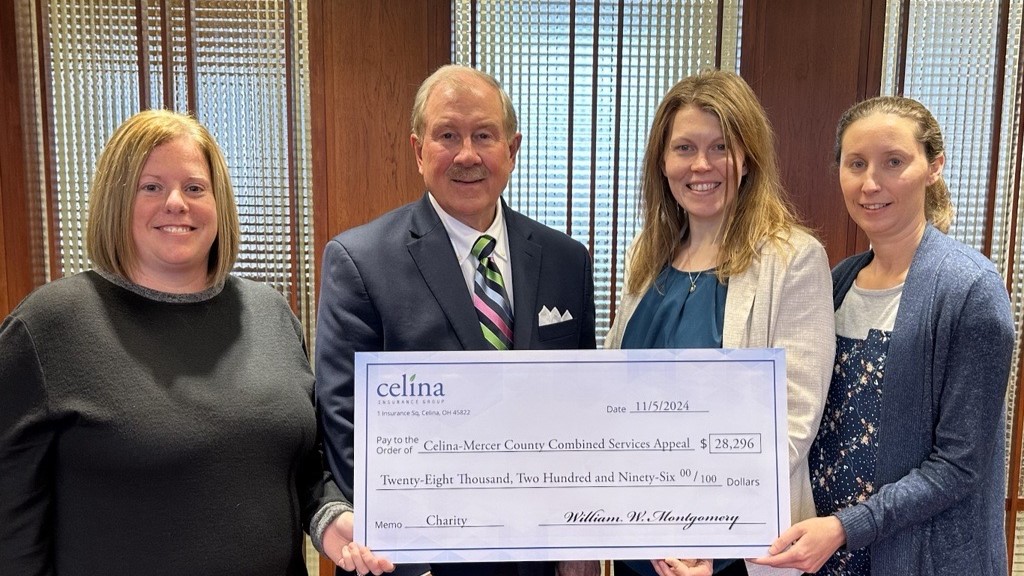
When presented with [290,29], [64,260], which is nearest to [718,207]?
[290,29]

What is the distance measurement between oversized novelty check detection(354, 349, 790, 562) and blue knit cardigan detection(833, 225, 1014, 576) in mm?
242

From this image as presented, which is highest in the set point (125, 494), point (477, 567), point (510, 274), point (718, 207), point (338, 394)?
point (718, 207)

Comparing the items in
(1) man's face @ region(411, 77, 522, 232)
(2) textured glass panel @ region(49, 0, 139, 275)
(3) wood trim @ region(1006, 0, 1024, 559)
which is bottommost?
(3) wood trim @ region(1006, 0, 1024, 559)

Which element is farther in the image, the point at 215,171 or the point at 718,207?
the point at 718,207

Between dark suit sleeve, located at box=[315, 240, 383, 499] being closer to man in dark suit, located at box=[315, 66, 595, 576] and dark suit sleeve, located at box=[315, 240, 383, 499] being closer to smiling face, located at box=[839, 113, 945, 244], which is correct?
man in dark suit, located at box=[315, 66, 595, 576]

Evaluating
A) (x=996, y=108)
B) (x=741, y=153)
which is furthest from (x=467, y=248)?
(x=996, y=108)

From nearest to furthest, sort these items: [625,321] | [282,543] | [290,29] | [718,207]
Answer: [282,543] → [718,207] → [625,321] → [290,29]

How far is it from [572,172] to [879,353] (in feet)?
4.01

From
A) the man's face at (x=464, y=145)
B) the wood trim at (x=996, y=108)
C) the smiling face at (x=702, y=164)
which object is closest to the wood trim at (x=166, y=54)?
the man's face at (x=464, y=145)

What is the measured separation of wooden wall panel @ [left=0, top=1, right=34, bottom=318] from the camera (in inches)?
87.1

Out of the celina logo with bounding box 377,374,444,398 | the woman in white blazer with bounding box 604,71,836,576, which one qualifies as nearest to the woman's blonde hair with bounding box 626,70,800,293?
the woman in white blazer with bounding box 604,71,836,576

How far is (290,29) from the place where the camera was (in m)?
2.25

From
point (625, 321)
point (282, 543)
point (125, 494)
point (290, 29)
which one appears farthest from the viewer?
point (290, 29)

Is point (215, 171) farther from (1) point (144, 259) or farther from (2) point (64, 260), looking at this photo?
(2) point (64, 260)
